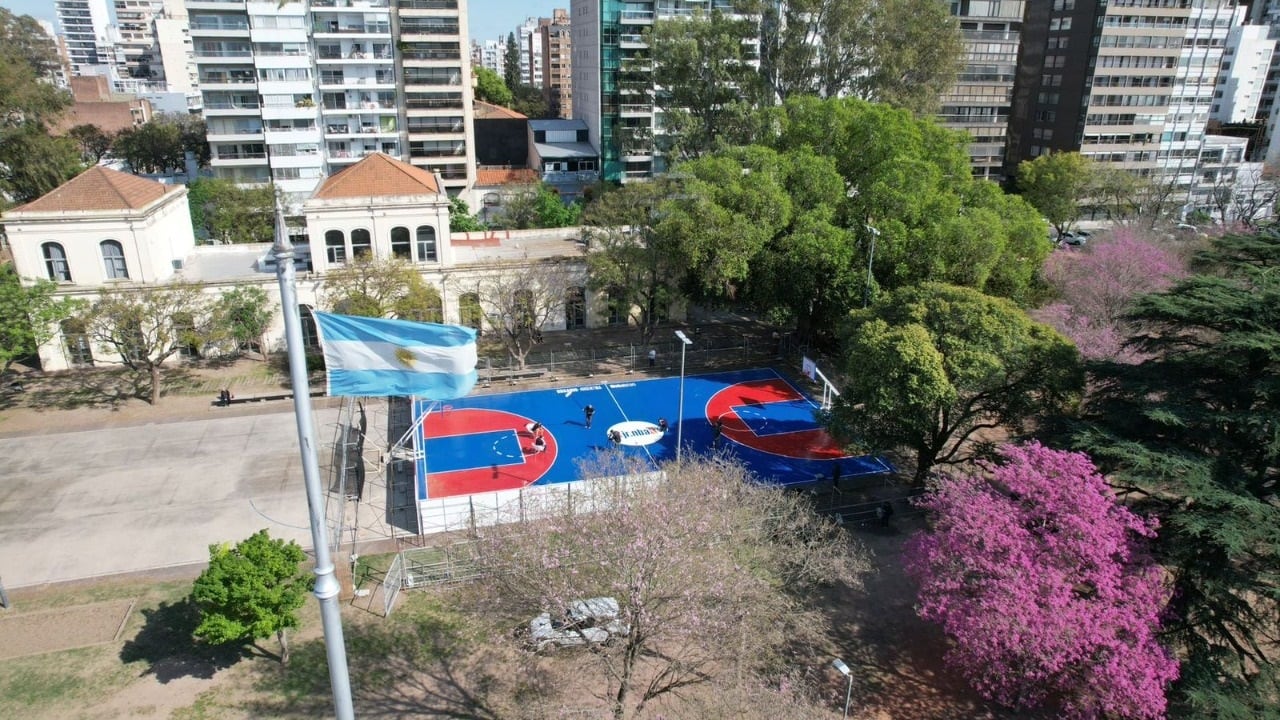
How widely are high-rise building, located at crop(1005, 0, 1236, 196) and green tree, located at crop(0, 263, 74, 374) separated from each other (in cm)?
7358

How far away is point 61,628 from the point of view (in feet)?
71.6

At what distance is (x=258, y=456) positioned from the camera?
31172 millimetres

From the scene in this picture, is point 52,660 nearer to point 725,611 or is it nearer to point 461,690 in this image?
point 461,690

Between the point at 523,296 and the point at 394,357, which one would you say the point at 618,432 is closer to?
the point at 523,296

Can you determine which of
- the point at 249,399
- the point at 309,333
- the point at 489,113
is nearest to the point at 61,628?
the point at 249,399

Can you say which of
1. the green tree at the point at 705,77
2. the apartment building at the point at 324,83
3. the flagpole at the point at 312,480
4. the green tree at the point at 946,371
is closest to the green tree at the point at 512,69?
the apartment building at the point at 324,83

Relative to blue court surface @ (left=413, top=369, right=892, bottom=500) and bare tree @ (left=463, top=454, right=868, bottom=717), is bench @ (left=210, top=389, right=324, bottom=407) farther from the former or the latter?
bare tree @ (left=463, top=454, right=868, bottom=717)

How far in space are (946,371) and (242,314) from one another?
101 feet

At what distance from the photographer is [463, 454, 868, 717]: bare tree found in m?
16.0

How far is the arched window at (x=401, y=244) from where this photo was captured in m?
40.5

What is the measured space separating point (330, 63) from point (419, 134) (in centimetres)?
800

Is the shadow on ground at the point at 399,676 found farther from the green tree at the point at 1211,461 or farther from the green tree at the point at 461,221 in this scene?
the green tree at the point at 461,221

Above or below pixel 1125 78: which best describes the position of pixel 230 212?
below

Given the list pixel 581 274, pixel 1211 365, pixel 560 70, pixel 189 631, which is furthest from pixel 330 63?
pixel 560 70
